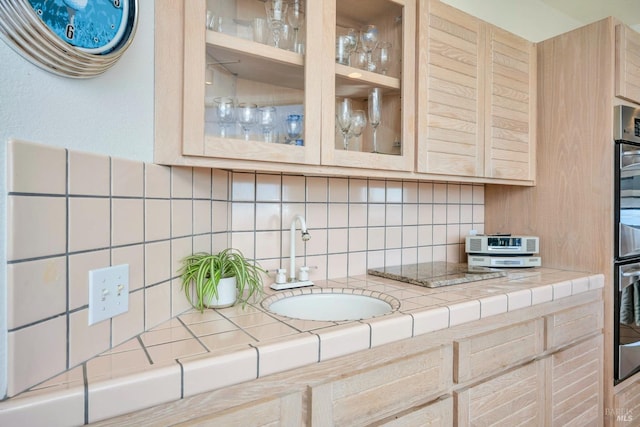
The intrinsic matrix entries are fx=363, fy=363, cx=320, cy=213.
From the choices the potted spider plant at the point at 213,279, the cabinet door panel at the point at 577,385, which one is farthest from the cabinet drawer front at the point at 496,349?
the potted spider plant at the point at 213,279

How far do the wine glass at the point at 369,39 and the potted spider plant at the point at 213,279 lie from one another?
854 millimetres

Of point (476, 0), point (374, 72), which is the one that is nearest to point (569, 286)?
point (374, 72)

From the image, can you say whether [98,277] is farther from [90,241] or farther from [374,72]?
[374,72]

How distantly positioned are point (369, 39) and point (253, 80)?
51 cm

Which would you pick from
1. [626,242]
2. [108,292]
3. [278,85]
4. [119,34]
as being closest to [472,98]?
[278,85]

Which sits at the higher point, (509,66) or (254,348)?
(509,66)

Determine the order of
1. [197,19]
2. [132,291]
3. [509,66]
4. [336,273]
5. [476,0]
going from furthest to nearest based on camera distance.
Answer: [476,0] → [509,66] → [336,273] → [197,19] → [132,291]

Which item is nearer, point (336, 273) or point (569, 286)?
point (569, 286)

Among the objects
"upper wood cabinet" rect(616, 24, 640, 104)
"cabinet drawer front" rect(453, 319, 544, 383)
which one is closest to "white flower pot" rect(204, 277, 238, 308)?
"cabinet drawer front" rect(453, 319, 544, 383)

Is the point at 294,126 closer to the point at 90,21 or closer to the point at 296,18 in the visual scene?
the point at 296,18

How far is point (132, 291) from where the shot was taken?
2.69 feet

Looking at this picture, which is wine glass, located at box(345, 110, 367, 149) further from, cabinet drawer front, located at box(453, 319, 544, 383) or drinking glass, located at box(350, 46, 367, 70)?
cabinet drawer front, located at box(453, 319, 544, 383)

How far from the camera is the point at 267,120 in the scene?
1.13 metres

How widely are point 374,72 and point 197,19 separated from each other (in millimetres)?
655
